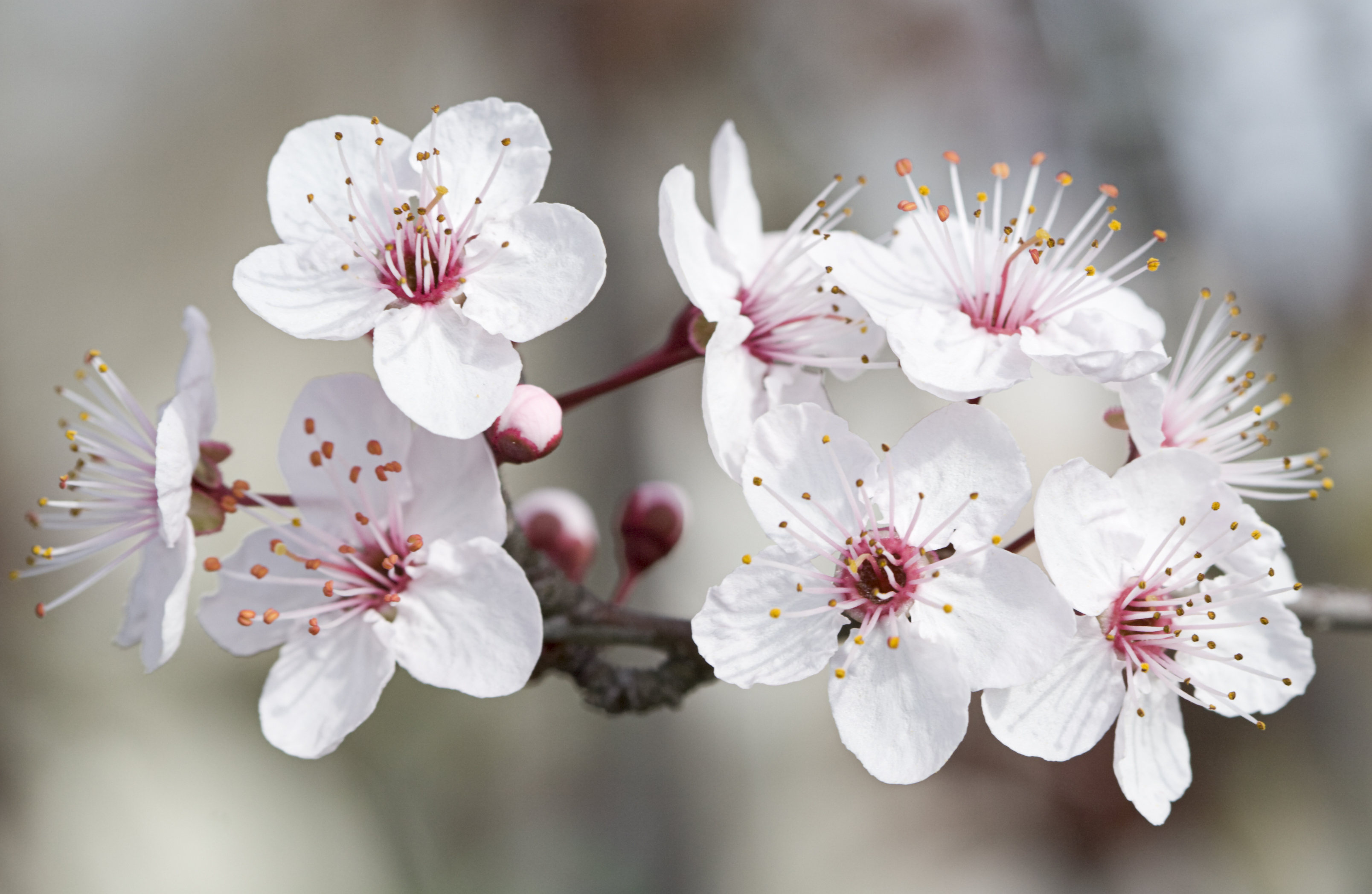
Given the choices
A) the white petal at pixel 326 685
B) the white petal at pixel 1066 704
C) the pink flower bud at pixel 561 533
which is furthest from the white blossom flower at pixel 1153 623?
the pink flower bud at pixel 561 533

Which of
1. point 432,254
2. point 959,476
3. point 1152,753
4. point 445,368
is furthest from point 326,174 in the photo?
point 1152,753

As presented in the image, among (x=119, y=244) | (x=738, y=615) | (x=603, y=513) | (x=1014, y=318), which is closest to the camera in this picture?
(x=738, y=615)

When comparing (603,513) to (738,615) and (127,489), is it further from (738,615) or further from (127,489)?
(738,615)

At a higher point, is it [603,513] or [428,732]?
[603,513]

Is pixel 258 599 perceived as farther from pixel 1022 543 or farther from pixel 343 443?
pixel 1022 543

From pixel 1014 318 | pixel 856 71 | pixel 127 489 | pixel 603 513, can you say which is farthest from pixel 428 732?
pixel 856 71
